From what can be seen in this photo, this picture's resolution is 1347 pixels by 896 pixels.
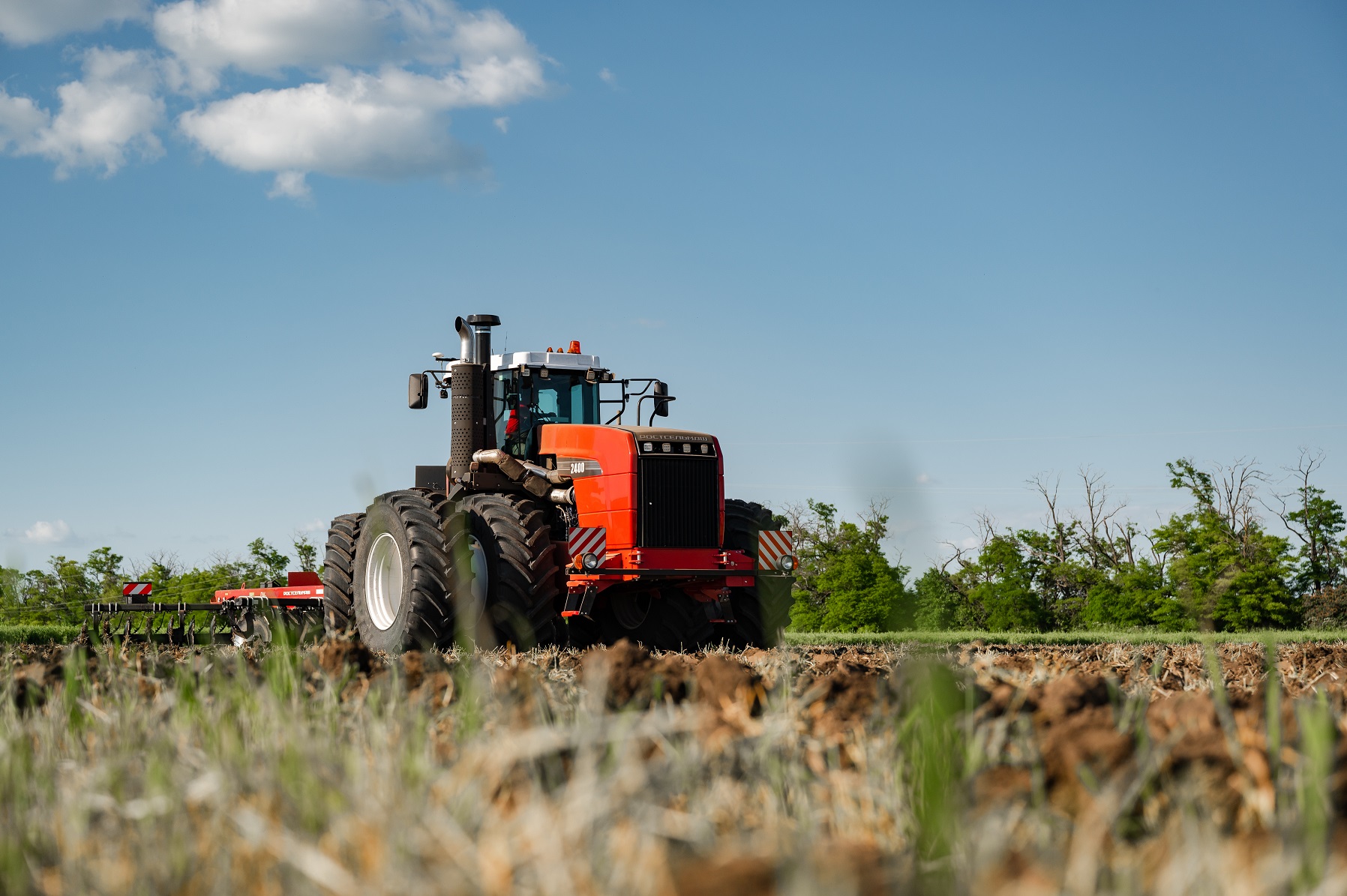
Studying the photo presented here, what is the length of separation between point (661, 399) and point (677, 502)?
1449 millimetres

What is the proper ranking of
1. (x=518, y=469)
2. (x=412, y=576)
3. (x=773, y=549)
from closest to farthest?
(x=412, y=576)
(x=518, y=469)
(x=773, y=549)

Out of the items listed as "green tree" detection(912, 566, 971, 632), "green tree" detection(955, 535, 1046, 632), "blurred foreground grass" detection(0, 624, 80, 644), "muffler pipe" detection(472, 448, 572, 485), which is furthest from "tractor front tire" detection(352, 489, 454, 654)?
"green tree" detection(955, 535, 1046, 632)

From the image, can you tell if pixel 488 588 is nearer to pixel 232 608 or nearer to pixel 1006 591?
pixel 232 608

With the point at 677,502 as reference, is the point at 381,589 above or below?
below

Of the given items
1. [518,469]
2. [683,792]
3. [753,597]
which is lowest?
[683,792]

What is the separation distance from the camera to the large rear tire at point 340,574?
1031cm

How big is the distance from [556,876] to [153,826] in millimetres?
908

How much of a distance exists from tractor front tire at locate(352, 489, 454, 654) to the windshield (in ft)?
3.82

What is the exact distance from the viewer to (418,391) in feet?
33.4

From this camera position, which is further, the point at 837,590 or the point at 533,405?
the point at 837,590

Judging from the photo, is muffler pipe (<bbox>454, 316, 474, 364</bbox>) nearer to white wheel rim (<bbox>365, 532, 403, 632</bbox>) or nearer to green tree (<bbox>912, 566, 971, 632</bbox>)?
white wheel rim (<bbox>365, 532, 403, 632</bbox>)

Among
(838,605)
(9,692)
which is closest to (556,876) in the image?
(9,692)

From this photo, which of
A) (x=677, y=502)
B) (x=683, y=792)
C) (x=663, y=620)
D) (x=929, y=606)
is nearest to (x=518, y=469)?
(x=677, y=502)

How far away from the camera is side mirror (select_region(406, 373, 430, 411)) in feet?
33.4
